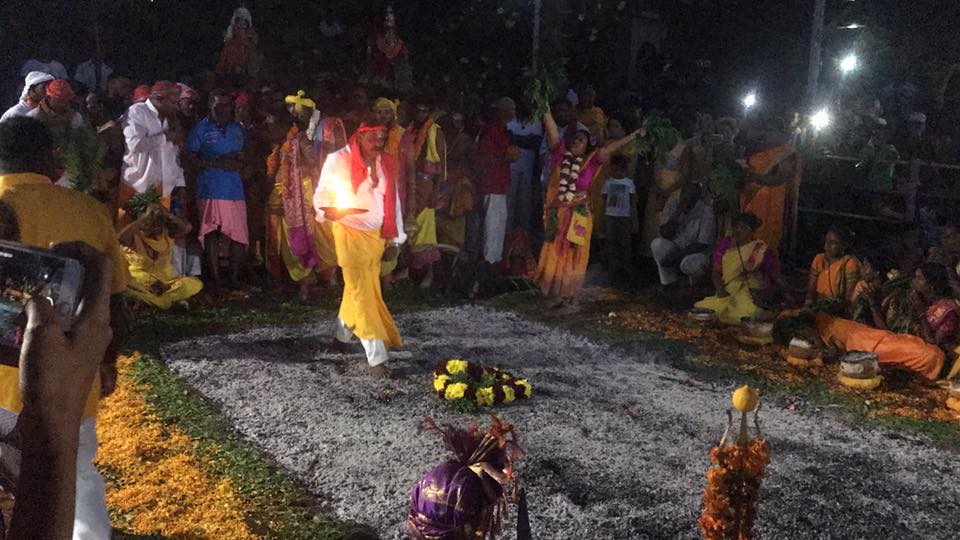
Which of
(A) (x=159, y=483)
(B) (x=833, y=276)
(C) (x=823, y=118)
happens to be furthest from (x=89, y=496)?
(C) (x=823, y=118)

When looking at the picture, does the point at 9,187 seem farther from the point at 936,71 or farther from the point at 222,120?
the point at 936,71

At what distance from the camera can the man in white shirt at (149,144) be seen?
9023 mm

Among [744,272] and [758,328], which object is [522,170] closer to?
[744,272]

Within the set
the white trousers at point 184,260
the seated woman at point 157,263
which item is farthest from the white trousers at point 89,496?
the white trousers at point 184,260

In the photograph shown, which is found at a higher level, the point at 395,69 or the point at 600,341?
the point at 395,69

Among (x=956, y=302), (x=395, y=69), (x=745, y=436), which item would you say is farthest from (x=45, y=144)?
(x=395, y=69)

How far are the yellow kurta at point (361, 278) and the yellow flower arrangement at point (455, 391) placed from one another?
816 mm

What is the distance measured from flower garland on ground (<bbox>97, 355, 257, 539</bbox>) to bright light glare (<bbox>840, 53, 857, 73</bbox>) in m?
15.7

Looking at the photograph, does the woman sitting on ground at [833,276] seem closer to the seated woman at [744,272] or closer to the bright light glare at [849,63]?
the seated woman at [744,272]

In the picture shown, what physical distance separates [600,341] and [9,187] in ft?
20.6

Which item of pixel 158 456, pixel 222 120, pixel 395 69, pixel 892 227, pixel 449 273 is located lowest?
pixel 158 456

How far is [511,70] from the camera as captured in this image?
13.9 m

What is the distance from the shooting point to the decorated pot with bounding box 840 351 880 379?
7.24m

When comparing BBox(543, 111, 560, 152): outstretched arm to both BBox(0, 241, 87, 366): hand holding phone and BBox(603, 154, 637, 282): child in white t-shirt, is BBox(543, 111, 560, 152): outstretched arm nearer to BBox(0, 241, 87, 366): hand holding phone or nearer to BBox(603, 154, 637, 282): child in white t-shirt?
BBox(603, 154, 637, 282): child in white t-shirt
